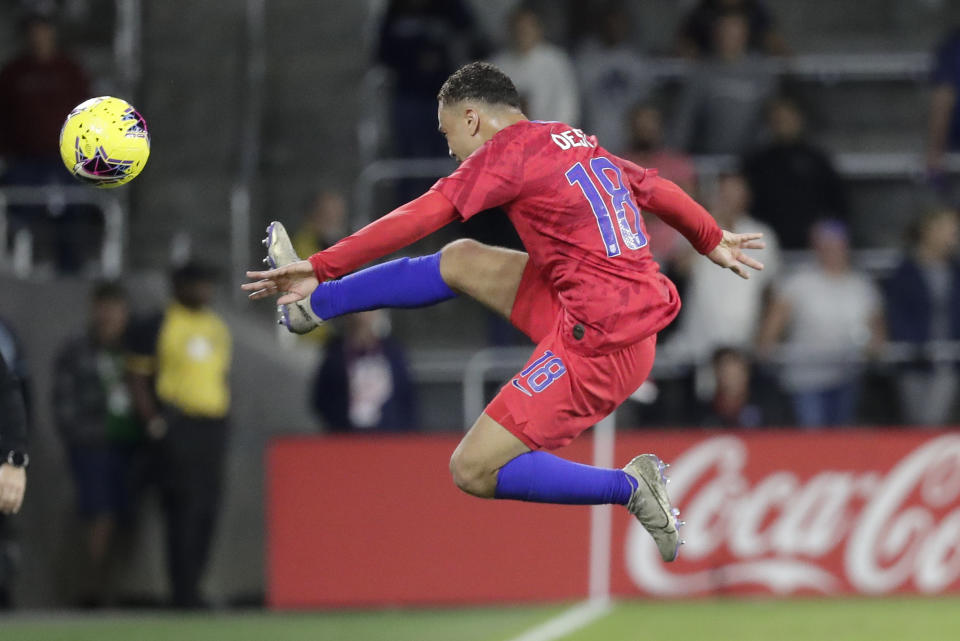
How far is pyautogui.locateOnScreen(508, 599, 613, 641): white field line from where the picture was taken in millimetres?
10508

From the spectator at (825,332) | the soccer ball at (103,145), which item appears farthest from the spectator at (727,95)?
the soccer ball at (103,145)

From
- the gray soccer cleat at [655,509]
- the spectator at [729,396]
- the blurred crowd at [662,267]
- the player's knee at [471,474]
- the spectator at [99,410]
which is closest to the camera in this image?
the player's knee at [471,474]

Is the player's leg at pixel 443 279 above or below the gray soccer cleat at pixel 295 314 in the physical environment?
above

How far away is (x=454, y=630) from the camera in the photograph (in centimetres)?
1089

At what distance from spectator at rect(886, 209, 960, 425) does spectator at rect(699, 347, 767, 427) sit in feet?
4.73

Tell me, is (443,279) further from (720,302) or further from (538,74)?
(538,74)

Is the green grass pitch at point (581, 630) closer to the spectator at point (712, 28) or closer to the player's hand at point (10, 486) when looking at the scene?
the player's hand at point (10, 486)

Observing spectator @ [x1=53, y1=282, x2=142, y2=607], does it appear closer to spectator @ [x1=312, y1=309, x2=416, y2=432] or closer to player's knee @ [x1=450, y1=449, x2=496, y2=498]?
spectator @ [x1=312, y1=309, x2=416, y2=432]

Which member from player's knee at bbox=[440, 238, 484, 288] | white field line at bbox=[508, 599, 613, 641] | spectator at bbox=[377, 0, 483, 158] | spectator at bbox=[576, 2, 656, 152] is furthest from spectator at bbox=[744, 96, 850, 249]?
player's knee at bbox=[440, 238, 484, 288]

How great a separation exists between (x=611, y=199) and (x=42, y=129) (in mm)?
7440

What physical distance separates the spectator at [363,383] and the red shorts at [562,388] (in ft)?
16.5

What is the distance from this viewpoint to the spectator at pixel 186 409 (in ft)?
40.4

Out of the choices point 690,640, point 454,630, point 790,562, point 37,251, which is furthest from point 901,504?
point 37,251

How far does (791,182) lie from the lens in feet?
44.3
